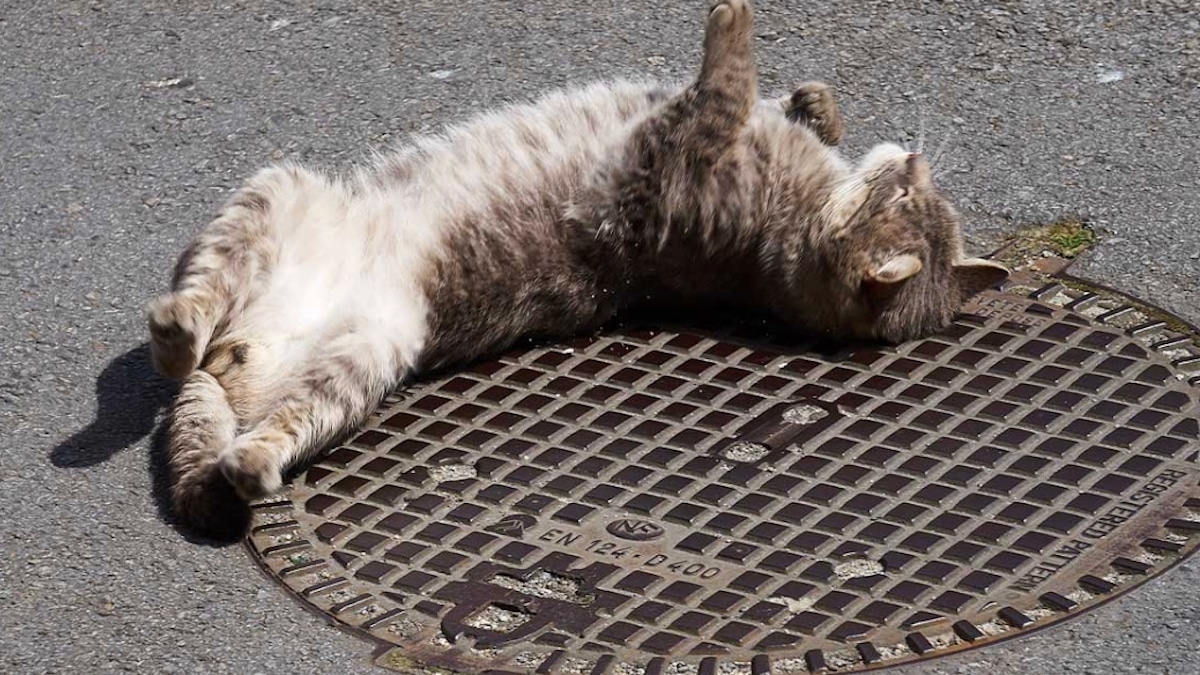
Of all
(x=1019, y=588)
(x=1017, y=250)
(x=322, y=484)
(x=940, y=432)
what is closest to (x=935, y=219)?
(x=1017, y=250)

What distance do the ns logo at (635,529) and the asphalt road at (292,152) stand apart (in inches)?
29.9

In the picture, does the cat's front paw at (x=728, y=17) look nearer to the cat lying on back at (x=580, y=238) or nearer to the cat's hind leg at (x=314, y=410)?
the cat lying on back at (x=580, y=238)

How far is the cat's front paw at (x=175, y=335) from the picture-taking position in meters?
4.46

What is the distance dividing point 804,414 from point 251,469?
4.98 feet

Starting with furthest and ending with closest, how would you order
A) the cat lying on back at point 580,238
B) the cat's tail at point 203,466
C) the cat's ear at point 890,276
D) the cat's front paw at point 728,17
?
the cat's front paw at point 728,17, the cat's ear at point 890,276, the cat lying on back at point 580,238, the cat's tail at point 203,466

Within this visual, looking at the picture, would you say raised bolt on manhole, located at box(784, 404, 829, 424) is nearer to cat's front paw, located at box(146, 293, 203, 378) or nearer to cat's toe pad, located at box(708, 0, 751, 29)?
cat's toe pad, located at box(708, 0, 751, 29)

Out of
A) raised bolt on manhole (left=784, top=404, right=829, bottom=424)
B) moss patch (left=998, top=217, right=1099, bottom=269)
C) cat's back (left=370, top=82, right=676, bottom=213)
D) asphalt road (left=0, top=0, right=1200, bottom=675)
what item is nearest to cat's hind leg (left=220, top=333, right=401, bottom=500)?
asphalt road (left=0, top=0, right=1200, bottom=675)

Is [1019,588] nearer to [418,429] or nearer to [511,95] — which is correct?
[418,429]

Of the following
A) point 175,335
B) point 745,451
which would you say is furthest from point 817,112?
point 175,335

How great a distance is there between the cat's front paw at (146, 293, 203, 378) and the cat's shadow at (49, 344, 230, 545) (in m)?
0.28

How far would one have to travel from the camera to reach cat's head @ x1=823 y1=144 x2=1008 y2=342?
16.7 feet

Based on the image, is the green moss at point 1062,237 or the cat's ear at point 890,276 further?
the green moss at point 1062,237

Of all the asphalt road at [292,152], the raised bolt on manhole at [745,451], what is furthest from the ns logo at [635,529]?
the asphalt road at [292,152]

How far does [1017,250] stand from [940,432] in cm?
111
